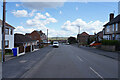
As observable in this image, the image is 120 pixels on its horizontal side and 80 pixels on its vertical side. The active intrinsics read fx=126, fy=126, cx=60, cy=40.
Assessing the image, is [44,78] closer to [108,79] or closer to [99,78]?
[99,78]

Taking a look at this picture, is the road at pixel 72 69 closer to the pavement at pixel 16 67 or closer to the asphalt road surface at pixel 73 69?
the asphalt road surface at pixel 73 69

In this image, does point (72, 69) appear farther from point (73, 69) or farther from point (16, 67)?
point (16, 67)

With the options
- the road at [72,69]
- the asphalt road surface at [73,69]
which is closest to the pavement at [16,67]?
the road at [72,69]

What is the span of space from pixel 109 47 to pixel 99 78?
2227 centimetres

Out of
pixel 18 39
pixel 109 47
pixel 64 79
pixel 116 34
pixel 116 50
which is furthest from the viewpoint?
pixel 18 39

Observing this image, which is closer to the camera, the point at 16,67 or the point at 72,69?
the point at 72,69

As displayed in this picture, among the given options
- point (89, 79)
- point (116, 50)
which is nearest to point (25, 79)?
point (89, 79)

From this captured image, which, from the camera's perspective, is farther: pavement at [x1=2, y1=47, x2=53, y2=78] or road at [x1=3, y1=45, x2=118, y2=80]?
pavement at [x1=2, y1=47, x2=53, y2=78]

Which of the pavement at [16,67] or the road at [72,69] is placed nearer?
the road at [72,69]

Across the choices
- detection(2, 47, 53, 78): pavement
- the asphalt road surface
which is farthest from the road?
detection(2, 47, 53, 78): pavement

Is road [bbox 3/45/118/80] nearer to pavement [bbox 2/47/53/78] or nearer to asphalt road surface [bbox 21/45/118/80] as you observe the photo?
asphalt road surface [bbox 21/45/118/80]

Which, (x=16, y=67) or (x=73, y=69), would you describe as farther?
(x=16, y=67)

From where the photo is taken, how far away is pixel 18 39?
1519 inches

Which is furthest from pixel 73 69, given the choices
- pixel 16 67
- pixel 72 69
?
pixel 16 67
